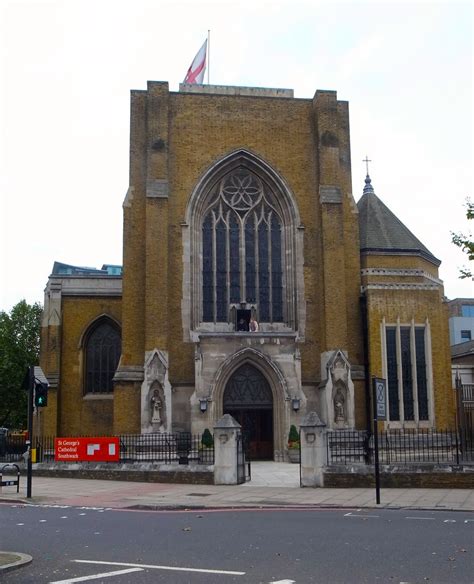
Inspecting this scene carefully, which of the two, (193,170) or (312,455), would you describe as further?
(193,170)

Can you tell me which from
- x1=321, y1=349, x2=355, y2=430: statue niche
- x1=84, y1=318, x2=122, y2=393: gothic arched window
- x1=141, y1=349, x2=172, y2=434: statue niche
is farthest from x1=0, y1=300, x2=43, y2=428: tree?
x1=321, y1=349, x2=355, y2=430: statue niche

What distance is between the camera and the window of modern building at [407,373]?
1230 inches

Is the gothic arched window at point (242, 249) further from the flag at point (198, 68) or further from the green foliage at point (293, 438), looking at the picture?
the flag at point (198, 68)

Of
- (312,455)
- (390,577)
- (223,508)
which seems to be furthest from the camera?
(312,455)

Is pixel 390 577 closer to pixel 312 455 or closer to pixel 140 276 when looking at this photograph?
pixel 312 455

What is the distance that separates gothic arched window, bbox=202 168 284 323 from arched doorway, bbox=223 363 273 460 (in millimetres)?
2741

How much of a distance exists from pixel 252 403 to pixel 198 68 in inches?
655

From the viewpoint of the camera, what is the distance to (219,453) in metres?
21.3

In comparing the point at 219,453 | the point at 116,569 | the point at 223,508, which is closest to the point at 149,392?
the point at 219,453

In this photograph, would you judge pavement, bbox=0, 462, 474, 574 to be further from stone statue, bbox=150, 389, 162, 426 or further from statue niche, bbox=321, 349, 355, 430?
statue niche, bbox=321, 349, 355, 430

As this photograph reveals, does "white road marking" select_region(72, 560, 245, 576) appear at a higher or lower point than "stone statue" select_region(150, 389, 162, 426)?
lower

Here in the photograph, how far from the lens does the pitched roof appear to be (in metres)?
34.6

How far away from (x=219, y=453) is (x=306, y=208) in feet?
49.9

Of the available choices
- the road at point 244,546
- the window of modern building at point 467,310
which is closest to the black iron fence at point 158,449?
the road at point 244,546
